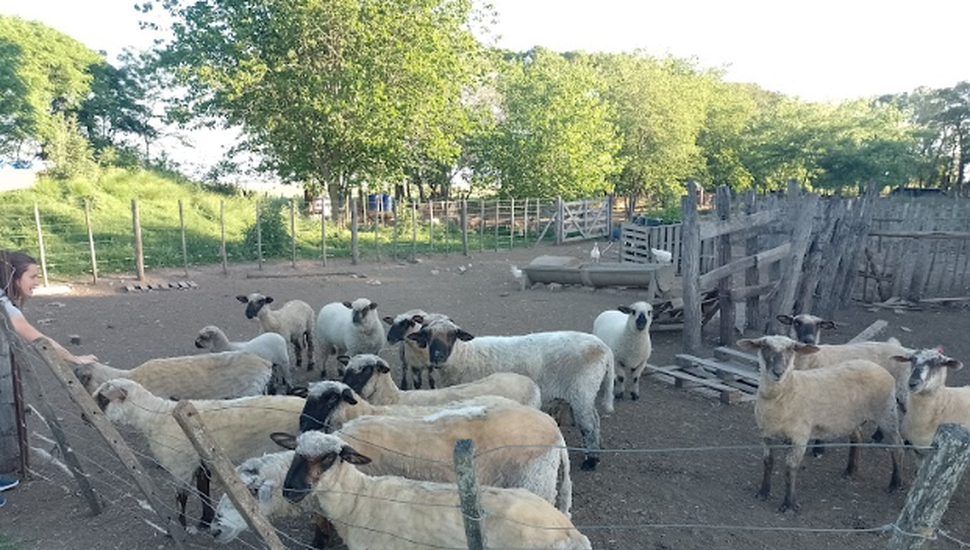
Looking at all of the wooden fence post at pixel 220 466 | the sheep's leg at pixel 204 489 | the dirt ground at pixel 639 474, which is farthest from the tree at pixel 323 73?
the wooden fence post at pixel 220 466

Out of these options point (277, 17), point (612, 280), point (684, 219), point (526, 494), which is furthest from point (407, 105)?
point (526, 494)

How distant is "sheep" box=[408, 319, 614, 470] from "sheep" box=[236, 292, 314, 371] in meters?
3.69

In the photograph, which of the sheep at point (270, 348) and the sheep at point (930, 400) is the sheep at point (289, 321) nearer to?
the sheep at point (270, 348)

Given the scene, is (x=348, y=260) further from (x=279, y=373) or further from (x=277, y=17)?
(x=279, y=373)

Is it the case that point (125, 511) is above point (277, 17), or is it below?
below

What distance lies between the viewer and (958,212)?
2031 cm

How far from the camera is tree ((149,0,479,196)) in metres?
22.3

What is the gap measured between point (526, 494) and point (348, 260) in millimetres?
18655

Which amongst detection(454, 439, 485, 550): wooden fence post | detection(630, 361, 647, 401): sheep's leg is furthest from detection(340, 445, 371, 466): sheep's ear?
detection(630, 361, 647, 401): sheep's leg

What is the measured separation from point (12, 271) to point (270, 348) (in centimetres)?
347

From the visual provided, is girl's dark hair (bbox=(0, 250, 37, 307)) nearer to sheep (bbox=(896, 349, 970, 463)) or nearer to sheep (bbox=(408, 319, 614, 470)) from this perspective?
sheep (bbox=(408, 319, 614, 470))

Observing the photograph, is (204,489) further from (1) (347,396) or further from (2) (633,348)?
(2) (633,348)

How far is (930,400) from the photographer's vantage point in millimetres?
5473

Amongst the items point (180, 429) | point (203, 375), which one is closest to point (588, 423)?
point (180, 429)
